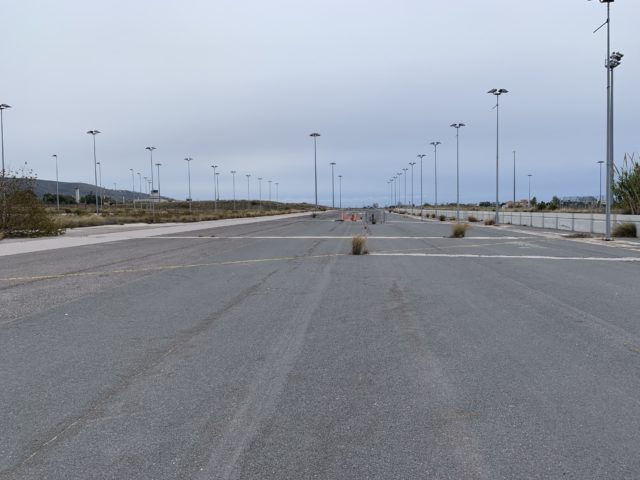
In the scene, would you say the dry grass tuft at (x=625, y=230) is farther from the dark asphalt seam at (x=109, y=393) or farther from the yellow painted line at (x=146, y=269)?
the dark asphalt seam at (x=109, y=393)

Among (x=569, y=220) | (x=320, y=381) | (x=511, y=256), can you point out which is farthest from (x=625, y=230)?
(x=320, y=381)

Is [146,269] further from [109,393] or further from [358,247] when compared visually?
[109,393]

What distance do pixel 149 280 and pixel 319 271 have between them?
4.22 metres

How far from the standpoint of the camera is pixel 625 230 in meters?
29.9

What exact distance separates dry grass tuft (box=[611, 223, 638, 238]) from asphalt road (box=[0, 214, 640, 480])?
19771mm

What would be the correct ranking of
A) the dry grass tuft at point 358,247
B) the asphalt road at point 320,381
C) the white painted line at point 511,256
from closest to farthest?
the asphalt road at point 320,381
the white painted line at point 511,256
the dry grass tuft at point 358,247

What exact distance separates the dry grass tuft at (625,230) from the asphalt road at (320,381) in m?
19.8

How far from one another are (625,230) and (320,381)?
28.7 m

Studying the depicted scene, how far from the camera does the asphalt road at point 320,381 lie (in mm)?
4043

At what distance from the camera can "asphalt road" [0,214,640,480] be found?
4043mm

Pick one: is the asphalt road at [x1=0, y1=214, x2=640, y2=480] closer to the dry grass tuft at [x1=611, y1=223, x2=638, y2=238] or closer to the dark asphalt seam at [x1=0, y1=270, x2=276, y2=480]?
the dark asphalt seam at [x1=0, y1=270, x2=276, y2=480]

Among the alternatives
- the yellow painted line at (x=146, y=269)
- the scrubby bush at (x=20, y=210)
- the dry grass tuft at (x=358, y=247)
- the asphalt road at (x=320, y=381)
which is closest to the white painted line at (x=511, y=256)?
the dry grass tuft at (x=358, y=247)

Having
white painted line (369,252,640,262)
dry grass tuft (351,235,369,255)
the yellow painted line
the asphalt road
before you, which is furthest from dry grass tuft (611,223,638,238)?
the asphalt road

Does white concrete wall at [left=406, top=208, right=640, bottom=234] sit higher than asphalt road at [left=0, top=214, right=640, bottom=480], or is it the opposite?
white concrete wall at [left=406, top=208, right=640, bottom=234]
